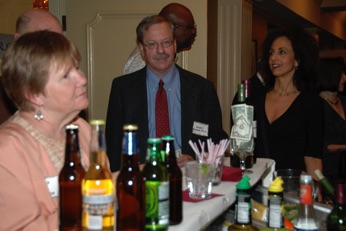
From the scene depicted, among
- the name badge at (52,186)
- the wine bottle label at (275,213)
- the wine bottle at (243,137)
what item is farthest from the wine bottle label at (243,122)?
the name badge at (52,186)

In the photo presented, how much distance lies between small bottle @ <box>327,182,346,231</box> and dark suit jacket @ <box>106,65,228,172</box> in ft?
3.78

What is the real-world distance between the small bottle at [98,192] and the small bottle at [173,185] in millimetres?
174

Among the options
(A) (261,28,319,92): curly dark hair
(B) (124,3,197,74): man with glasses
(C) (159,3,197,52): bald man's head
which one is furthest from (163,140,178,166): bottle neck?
(C) (159,3,197,52): bald man's head

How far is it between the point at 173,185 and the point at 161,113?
4.64 feet

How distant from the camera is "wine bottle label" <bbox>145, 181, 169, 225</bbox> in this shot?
1027 mm

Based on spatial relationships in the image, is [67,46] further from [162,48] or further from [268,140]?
[268,140]

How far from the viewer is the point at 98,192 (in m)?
0.96

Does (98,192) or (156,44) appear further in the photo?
(156,44)

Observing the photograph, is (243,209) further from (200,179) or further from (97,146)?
(97,146)

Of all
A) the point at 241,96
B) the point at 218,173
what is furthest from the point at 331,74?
the point at 218,173

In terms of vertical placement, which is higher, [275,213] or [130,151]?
[130,151]

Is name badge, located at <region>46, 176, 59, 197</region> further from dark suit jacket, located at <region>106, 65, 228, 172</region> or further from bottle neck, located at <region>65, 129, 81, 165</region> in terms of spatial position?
dark suit jacket, located at <region>106, 65, 228, 172</region>

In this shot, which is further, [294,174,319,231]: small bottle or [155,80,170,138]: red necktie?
[155,80,170,138]: red necktie

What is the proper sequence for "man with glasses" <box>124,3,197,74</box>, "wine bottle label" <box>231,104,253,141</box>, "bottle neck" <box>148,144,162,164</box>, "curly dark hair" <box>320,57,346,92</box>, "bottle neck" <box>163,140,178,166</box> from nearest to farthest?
"bottle neck" <box>148,144,162,164</box> < "bottle neck" <box>163,140,178,166</box> < "wine bottle label" <box>231,104,253,141</box> < "man with glasses" <box>124,3,197,74</box> < "curly dark hair" <box>320,57,346,92</box>
